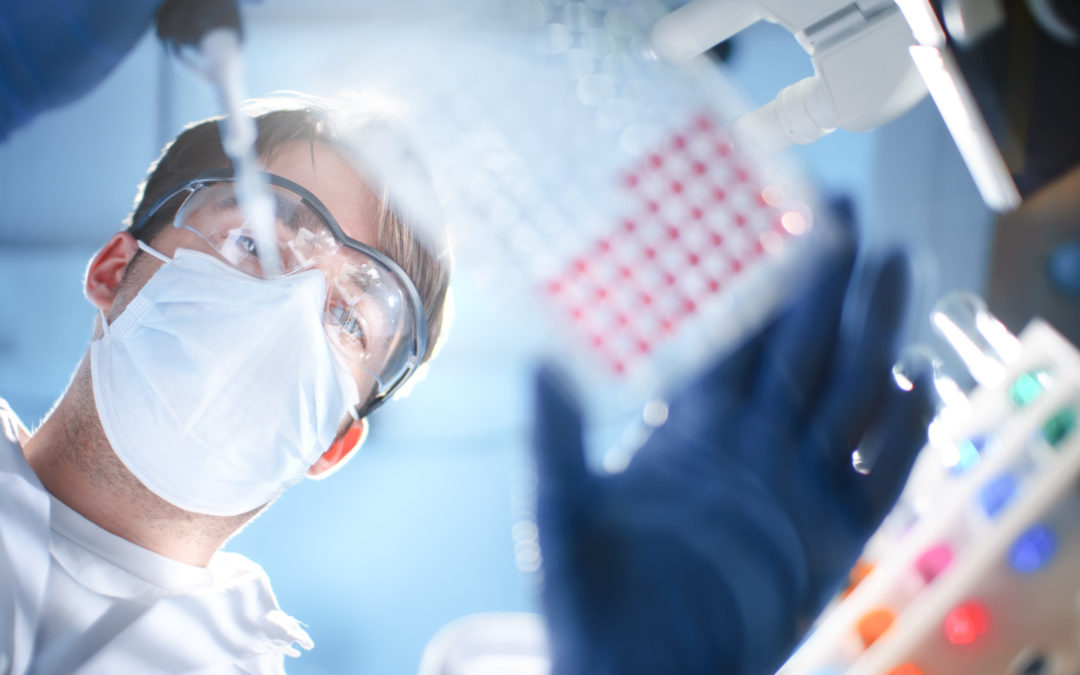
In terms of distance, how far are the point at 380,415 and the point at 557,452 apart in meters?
0.36

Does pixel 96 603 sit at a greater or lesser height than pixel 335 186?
lesser

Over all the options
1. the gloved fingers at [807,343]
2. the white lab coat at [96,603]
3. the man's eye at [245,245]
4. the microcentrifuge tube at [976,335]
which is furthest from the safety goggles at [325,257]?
the microcentrifuge tube at [976,335]

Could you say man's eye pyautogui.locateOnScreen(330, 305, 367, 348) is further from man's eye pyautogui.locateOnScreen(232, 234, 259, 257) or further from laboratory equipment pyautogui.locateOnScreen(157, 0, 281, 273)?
laboratory equipment pyautogui.locateOnScreen(157, 0, 281, 273)

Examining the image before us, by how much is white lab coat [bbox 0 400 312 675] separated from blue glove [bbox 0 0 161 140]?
0.33 meters

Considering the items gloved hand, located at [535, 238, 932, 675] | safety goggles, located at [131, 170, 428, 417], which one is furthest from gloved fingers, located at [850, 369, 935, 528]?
safety goggles, located at [131, 170, 428, 417]

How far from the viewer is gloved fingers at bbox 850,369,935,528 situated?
1.58 feet

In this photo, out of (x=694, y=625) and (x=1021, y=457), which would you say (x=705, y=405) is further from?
(x=1021, y=457)

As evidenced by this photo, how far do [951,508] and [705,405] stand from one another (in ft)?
0.88

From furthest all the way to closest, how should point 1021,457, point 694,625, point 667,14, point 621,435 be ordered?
1. point 621,435
2. point 667,14
3. point 1021,457
4. point 694,625

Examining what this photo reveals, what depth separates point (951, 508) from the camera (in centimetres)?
59

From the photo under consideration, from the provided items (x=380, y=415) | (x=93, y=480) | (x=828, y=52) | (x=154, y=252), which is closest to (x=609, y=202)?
(x=828, y=52)

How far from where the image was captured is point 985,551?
0.53 meters

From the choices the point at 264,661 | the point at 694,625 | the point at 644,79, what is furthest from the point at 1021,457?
the point at 264,661

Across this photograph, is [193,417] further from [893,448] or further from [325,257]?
[893,448]
